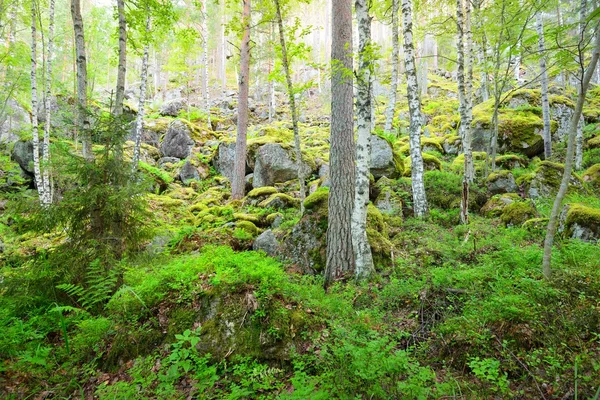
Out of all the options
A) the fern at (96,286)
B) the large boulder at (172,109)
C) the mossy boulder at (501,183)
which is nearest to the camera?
the fern at (96,286)

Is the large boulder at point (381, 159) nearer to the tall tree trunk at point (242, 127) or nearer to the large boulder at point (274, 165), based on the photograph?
the large boulder at point (274, 165)

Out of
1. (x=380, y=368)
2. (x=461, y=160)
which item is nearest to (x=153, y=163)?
(x=461, y=160)

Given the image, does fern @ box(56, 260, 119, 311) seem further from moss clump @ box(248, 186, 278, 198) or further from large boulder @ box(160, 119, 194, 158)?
large boulder @ box(160, 119, 194, 158)

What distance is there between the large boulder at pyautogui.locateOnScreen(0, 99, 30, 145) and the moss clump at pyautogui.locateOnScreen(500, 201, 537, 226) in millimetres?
20995

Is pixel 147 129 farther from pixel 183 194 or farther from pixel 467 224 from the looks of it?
pixel 467 224

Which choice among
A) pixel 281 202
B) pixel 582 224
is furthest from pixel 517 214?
pixel 281 202

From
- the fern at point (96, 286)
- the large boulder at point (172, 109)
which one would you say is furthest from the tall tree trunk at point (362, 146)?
the large boulder at point (172, 109)

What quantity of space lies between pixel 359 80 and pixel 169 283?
4.45m

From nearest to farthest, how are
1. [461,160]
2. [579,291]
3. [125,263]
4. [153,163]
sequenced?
1. [579,291]
2. [125,263]
3. [461,160]
4. [153,163]

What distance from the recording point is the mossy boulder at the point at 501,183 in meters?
8.64

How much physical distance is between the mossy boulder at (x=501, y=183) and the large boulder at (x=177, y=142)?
14.0 m

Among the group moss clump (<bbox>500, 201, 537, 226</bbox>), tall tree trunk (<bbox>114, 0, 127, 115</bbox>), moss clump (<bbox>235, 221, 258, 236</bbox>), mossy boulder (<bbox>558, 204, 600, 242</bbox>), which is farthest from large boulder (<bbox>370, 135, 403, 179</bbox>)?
tall tree trunk (<bbox>114, 0, 127, 115</bbox>)

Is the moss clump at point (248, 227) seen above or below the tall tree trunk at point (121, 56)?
below

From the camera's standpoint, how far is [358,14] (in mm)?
5051
